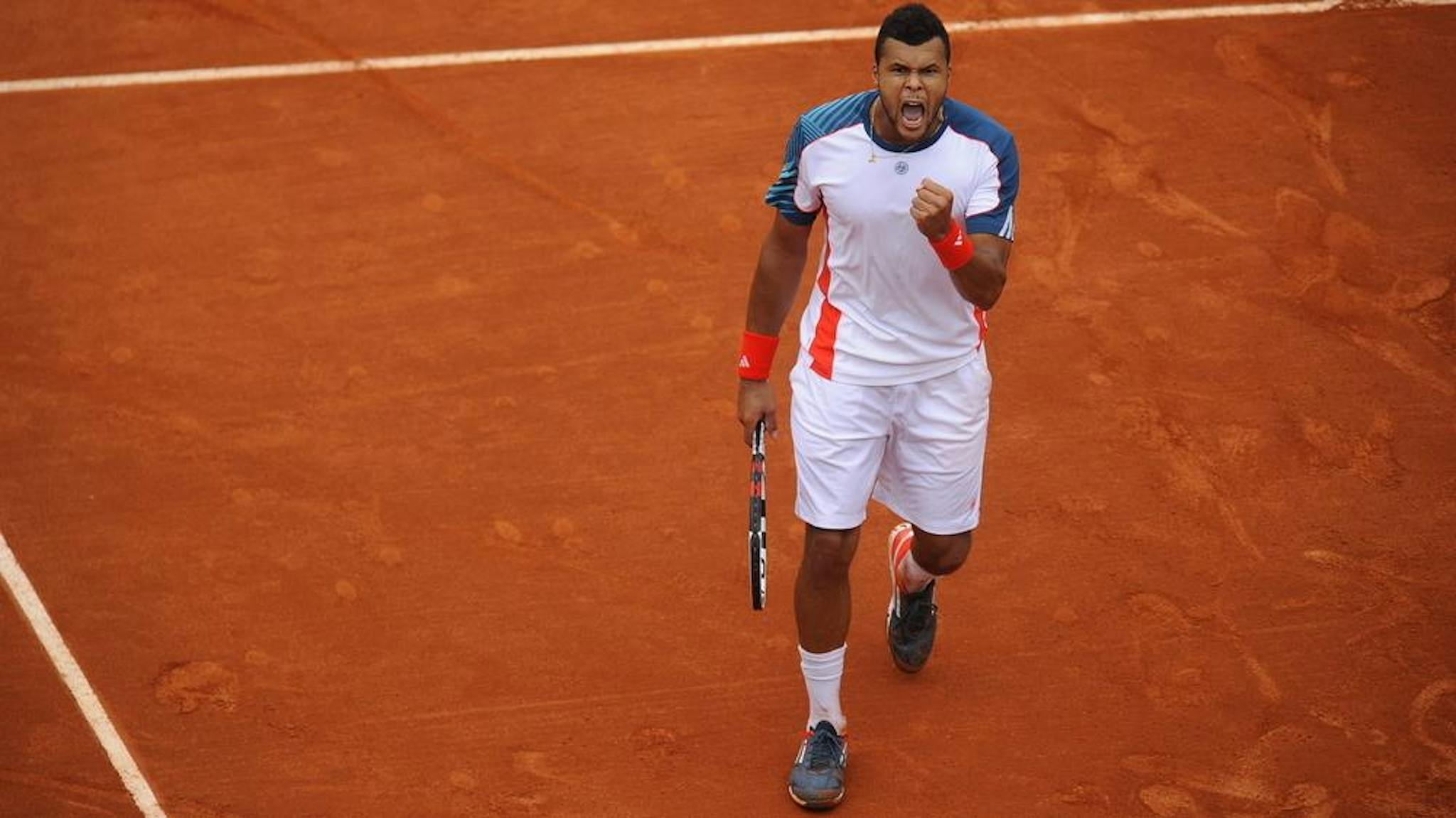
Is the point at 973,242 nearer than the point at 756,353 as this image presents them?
Yes

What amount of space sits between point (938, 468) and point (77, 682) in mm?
3439

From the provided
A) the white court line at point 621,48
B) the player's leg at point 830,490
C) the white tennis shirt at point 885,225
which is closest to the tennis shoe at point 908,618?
the player's leg at point 830,490

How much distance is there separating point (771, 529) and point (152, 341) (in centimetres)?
312

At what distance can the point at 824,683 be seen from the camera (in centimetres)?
648

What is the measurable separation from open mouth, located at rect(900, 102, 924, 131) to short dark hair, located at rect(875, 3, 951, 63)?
0.58 feet

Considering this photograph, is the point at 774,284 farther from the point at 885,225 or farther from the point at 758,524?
the point at 758,524

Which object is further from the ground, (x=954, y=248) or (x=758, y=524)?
(x=954, y=248)

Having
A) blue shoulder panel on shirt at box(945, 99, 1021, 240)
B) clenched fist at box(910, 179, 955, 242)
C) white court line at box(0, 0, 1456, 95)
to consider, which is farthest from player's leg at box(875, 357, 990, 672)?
white court line at box(0, 0, 1456, 95)

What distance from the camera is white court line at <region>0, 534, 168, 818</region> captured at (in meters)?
6.80

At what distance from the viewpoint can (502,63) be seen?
408 inches

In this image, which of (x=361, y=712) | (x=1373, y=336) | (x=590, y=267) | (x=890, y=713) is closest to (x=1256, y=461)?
(x=1373, y=336)

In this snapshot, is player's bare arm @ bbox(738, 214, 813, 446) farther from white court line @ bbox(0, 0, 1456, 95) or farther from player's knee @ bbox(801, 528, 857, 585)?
white court line @ bbox(0, 0, 1456, 95)

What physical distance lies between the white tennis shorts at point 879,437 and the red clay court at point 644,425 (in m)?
1.11

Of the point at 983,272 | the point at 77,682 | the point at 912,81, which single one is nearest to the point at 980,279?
the point at 983,272
